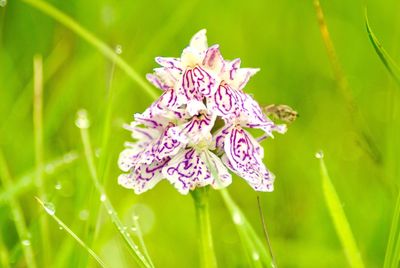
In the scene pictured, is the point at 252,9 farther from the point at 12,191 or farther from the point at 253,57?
the point at 12,191

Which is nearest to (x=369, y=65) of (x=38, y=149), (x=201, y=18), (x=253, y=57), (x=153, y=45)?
(x=253, y=57)

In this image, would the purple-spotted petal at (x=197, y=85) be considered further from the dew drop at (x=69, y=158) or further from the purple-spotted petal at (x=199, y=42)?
the dew drop at (x=69, y=158)

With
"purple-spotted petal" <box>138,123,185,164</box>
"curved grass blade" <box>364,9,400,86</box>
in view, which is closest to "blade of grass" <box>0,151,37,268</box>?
"purple-spotted petal" <box>138,123,185,164</box>

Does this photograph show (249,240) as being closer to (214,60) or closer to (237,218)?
(237,218)

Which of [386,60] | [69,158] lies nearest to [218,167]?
[386,60]

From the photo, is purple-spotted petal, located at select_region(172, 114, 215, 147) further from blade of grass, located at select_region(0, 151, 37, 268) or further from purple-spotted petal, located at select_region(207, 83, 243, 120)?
blade of grass, located at select_region(0, 151, 37, 268)
